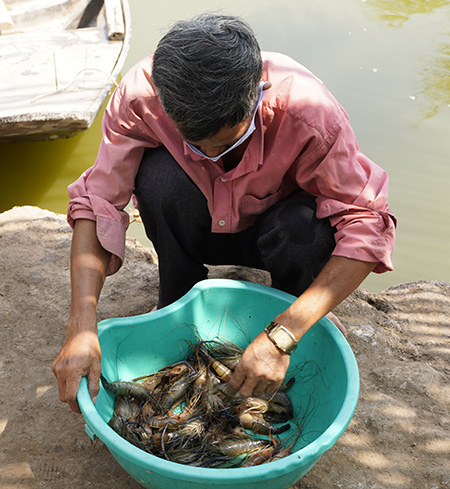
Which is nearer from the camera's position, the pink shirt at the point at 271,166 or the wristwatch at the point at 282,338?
the wristwatch at the point at 282,338

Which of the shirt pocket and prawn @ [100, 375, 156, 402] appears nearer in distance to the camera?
prawn @ [100, 375, 156, 402]

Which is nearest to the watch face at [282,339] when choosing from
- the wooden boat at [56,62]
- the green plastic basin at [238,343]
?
the green plastic basin at [238,343]

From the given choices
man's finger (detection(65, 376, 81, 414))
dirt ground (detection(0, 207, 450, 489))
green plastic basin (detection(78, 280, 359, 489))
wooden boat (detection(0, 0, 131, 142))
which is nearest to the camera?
man's finger (detection(65, 376, 81, 414))

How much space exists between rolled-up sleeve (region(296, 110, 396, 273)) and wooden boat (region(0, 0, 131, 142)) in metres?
2.39

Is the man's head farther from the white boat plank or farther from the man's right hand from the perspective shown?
the white boat plank

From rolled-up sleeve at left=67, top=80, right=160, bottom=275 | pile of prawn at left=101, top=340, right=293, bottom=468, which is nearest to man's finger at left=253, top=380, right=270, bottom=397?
pile of prawn at left=101, top=340, right=293, bottom=468

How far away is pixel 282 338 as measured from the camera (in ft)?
5.76

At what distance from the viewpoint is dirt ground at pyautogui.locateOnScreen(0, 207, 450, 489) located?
195 centimetres

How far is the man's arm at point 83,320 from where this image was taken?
170cm

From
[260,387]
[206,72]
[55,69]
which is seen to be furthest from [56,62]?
[260,387]

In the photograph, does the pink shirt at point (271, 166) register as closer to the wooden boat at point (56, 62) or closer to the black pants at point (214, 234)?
the black pants at point (214, 234)

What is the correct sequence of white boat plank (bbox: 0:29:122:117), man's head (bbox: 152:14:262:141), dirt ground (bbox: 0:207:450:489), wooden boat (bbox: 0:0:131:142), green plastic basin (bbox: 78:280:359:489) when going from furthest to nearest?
white boat plank (bbox: 0:29:122:117) < wooden boat (bbox: 0:0:131:142) < dirt ground (bbox: 0:207:450:489) < green plastic basin (bbox: 78:280:359:489) < man's head (bbox: 152:14:262:141)

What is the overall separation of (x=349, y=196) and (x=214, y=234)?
61 cm

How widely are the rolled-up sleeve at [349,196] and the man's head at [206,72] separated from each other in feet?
1.34
